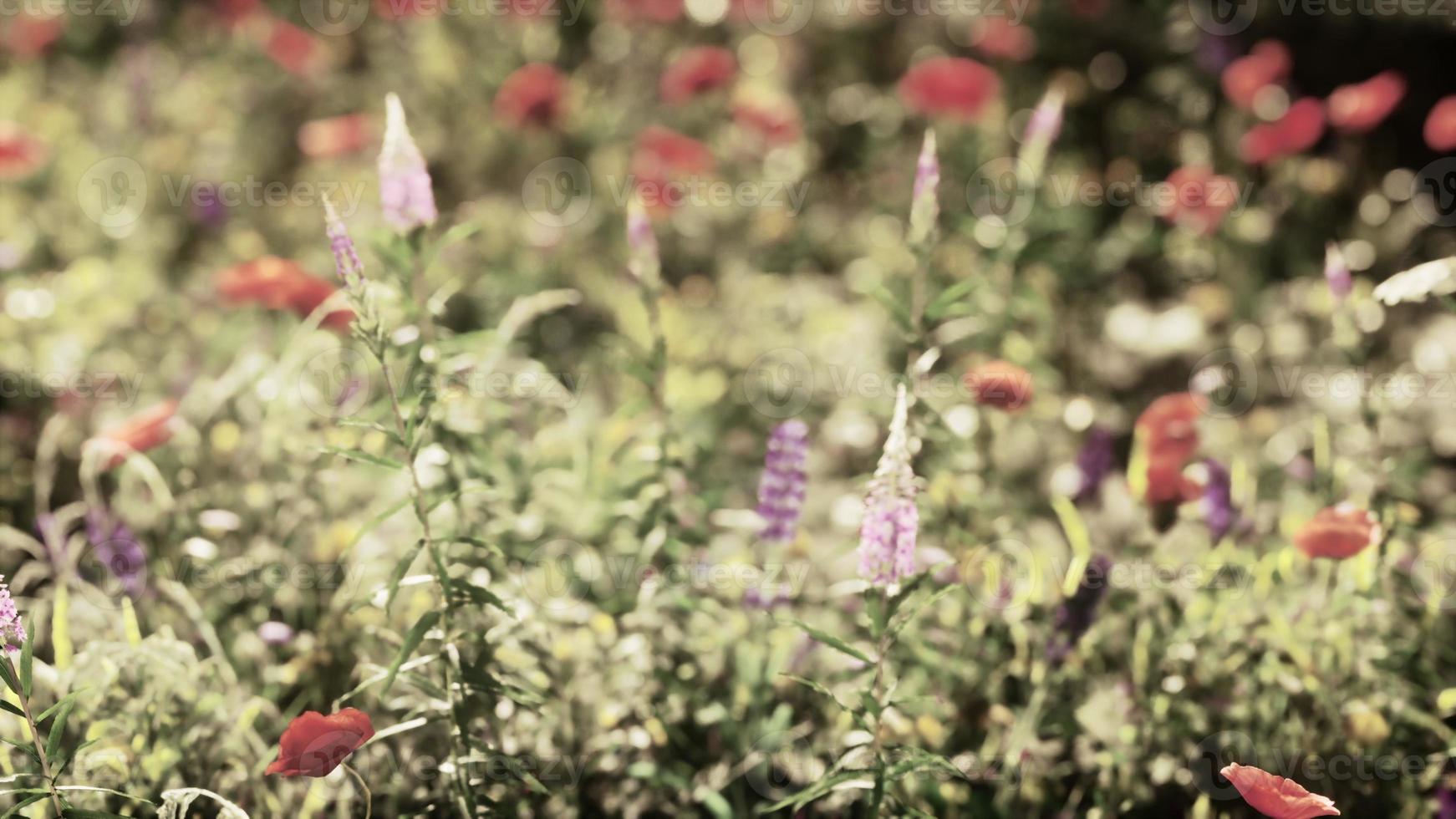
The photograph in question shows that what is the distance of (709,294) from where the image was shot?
4.12m

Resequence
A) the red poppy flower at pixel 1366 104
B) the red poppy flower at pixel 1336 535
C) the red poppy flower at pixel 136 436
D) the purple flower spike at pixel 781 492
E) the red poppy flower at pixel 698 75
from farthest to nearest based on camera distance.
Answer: the red poppy flower at pixel 698 75 → the red poppy flower at pixel 1366 104 → the red poppy flower at pixel 136 436 → the purple flower spike at pixel 781 492 → the red poppy flower at pixel 1336 535

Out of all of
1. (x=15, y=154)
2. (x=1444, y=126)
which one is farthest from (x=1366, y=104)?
(x=15, y=154)

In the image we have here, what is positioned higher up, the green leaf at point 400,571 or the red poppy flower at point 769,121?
the green leaf at point 400,571

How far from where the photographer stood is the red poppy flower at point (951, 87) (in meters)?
3.92

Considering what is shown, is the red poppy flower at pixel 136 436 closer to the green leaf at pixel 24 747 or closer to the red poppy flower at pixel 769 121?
the green leaf at pixel 24 747

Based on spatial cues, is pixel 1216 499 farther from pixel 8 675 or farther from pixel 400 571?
pixel 8 675

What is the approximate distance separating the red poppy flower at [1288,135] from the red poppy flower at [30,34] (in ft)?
17.1

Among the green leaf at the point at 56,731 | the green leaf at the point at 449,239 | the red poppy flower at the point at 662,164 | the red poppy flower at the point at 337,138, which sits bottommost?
the red poppy flower at the point at 662,164

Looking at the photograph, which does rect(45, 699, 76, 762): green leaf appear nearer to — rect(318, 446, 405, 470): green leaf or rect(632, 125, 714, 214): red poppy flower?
rect(318, 446, 405, 470): green leaf

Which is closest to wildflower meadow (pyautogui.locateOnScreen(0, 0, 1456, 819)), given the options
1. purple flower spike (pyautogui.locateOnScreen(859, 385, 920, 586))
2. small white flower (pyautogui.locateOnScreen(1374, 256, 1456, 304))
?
purple flower spike (pyautogui.locateOnScreen(859, 385, 920, 586))

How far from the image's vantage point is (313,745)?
65.7 inches

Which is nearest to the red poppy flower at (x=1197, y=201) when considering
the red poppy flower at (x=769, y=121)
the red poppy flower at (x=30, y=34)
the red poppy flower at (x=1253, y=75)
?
the red poppy flower at (x=1253, y=75)

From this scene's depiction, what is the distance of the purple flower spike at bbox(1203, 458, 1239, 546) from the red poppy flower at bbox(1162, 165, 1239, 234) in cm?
148

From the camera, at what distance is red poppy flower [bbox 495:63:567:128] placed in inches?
152
